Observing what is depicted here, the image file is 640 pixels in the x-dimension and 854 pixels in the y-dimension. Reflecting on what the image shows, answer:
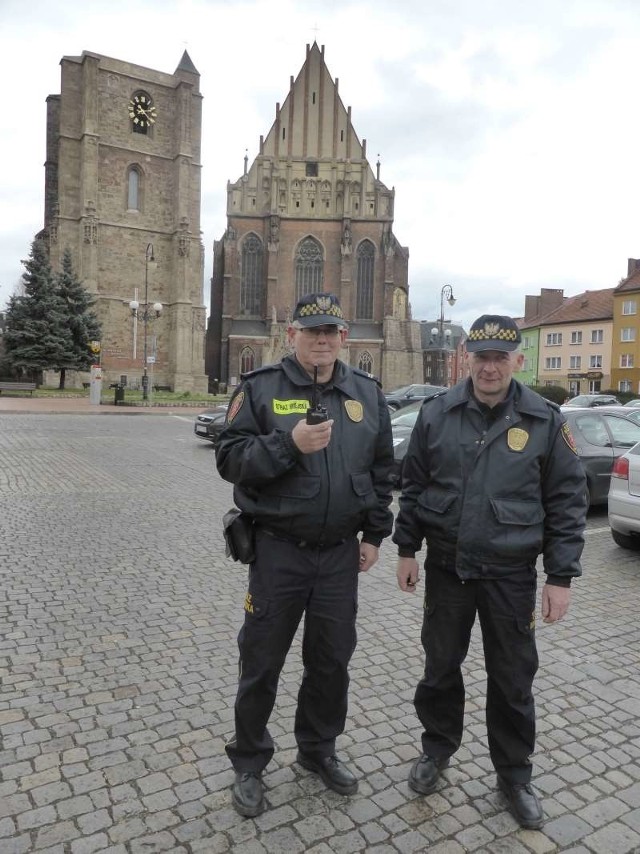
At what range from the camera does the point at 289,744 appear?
127 inches

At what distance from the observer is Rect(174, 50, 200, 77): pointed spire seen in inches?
1852

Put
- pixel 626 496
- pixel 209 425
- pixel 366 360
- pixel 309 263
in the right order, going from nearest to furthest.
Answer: pixel 626 496, pixel 209 425, pixel 366 360, pixel 309 263

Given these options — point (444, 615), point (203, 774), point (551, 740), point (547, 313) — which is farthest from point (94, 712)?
point (547, 313)

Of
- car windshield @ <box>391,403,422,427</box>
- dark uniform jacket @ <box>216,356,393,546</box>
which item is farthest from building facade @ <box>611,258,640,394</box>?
dark uniform jacket @ <box>216,356,393,546</box>

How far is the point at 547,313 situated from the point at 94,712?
67.6 m

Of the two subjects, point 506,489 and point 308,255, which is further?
point 308,255

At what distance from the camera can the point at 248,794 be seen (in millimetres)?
2715

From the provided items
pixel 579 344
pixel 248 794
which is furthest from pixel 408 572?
pixel 579 344

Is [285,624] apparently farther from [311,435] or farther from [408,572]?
[311,435]

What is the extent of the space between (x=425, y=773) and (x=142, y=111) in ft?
167

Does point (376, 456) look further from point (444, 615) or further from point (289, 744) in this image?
point (289, 744)

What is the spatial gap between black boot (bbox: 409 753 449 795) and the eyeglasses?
197 cm

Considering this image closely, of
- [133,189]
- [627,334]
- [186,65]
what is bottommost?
[627,334]

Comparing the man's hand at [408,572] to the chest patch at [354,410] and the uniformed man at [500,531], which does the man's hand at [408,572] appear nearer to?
the uniformed man at [500,531]
